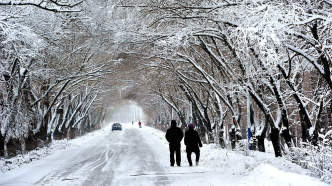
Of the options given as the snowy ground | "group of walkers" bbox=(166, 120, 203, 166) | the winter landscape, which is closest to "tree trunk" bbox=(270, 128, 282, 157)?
the winter landscape

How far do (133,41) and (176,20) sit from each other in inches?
98.7

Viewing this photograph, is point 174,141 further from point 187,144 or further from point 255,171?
point 255,171

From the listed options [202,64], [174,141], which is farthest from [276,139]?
[202,64]

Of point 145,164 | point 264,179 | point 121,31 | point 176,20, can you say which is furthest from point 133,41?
point 264,179

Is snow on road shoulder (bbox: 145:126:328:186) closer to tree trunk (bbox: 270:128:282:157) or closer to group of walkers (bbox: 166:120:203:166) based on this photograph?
group of walkers (bbox: 166:120:203:166)

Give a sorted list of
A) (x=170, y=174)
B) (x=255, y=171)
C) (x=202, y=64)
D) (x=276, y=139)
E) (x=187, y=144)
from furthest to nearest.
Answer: (x=202, y=64) → (x=276, y=139) → (x=187, y=144) → (x=170, y=174) → (x=255, y=171)

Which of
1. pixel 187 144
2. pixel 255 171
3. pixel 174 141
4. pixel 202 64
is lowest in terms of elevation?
pixel 255 171

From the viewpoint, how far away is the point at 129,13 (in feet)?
43.9

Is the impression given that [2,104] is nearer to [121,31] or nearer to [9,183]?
[9,183]

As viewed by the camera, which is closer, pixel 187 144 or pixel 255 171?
pixel 255 171

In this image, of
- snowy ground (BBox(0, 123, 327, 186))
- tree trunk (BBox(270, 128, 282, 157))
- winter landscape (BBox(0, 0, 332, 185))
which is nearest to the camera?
winter landscape (BBox(0, 0, 332, 185))

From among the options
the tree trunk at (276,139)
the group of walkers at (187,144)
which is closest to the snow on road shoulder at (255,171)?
the group of walkers at (187,144)

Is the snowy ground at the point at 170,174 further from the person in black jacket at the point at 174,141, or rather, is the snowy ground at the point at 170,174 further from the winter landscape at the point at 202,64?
the person in black jacket at the point at 174,141

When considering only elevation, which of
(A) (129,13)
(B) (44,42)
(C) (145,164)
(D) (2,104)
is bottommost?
(C) (145,164)
